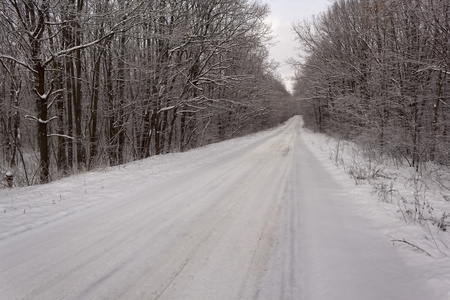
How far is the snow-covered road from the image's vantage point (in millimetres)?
2543

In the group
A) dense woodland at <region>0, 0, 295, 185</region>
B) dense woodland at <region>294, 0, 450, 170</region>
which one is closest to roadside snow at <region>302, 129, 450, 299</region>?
dense woodland at <region>294, 0, 450, 170</region>

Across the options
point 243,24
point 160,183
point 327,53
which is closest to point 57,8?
point 160,183

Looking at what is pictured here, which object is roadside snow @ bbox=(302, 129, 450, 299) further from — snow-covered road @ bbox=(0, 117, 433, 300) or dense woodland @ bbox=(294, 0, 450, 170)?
dense woodland @ bbox=(294, 0, 450, 170)

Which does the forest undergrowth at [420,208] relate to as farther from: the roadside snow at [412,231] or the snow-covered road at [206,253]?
the snow-covered road at [206,253]

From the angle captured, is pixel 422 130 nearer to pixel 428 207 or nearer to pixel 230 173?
pixel 428 207

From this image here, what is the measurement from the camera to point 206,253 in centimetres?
324

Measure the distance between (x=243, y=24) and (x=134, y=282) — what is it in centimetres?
1544

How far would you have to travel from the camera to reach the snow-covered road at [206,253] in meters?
2.54

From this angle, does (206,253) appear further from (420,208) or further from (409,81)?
(409,81)

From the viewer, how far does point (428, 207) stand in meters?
4.83

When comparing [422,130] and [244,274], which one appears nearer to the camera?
[244,274]

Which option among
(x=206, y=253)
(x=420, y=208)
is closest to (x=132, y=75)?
(x=206, y=253)

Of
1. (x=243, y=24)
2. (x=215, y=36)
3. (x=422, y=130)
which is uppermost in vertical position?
(x=243, y=24)

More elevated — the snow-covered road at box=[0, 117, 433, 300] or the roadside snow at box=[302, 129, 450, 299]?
the snow-covered road at box=[0, 117, 433, 300]
